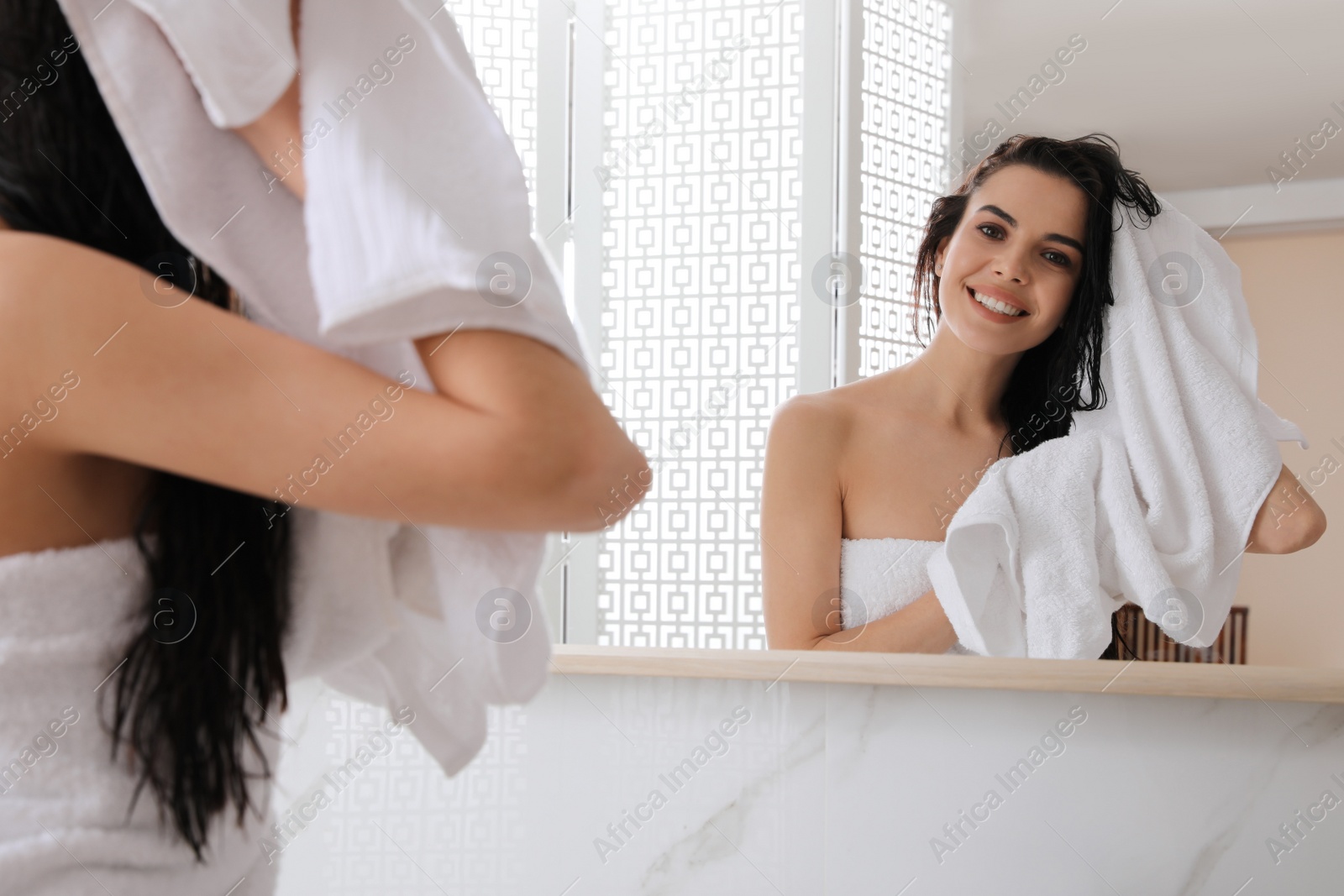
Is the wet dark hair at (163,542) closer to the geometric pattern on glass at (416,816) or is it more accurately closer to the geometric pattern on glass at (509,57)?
the geometric pattern on glass at (416,816)

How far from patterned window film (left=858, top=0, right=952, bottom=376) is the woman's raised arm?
577mm

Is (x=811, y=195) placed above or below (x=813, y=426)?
above

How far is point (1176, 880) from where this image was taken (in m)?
0.59

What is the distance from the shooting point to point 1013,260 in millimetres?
728

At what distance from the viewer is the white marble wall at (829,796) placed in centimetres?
59

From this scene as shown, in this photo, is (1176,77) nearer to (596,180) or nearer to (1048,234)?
(1048,234)

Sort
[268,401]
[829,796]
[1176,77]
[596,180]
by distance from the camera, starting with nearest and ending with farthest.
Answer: [268,401] < [829,796] < [1176,77] < [596,180]

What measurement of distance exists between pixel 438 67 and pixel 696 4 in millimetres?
686

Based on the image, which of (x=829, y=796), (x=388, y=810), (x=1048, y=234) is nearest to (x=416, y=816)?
(x=388, y=810)

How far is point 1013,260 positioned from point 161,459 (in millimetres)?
646

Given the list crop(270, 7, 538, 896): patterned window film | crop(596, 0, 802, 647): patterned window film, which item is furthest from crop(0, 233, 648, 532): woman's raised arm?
crop(596, 0, 802, 647): patterned window film

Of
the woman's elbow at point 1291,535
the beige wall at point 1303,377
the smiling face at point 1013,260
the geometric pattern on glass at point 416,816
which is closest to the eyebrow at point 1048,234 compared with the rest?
the smiling face at point 1013,260

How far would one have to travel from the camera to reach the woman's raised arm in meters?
0.24

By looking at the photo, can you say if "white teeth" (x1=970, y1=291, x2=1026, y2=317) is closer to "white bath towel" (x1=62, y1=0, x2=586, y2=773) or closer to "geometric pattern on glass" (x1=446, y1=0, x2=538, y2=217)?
"geometric pattern on glass" (x1=446, y1=0, x2=538, y2=217)
